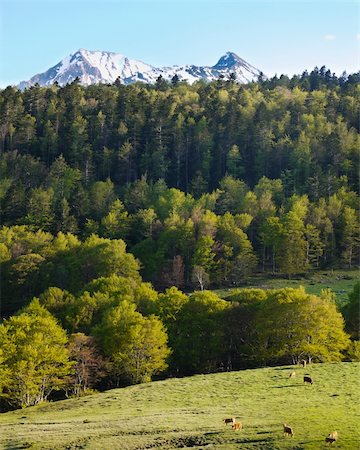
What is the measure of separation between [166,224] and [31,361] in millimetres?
68939

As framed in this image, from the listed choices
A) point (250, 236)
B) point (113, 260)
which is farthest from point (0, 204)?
point (250, 236)

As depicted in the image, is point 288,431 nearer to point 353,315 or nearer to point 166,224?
point 353,315

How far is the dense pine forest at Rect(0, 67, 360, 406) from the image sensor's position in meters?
65.4

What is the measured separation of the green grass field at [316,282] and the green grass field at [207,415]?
43394 millimetres

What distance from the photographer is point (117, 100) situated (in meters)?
193

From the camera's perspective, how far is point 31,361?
59.2 m

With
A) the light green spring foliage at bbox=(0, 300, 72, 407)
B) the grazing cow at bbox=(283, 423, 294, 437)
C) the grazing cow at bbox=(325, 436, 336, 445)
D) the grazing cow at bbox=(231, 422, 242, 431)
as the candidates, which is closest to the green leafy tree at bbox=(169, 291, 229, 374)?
the light green spring foliage at bbox=(0, 300, 72, 407)

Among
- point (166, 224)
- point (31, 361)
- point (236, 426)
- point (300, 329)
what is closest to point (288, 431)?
point (236, 426)

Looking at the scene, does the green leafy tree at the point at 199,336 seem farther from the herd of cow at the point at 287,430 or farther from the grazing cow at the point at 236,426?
the grazing cow at the point at 236,426

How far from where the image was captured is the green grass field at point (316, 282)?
9825 centimetres

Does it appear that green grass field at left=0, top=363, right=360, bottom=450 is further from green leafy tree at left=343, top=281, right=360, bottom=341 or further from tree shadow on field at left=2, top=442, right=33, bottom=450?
green leafy tree at left=343, top=281, right=360, bottom=341

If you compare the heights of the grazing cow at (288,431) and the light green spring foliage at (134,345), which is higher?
the grazing cow at (288,431)

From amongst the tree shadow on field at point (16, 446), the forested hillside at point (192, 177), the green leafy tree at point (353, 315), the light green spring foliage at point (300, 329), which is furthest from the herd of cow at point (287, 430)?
the forested hillside at point (192, 177)

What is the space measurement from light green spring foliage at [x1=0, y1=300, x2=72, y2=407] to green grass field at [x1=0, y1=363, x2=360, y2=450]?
5.51m
